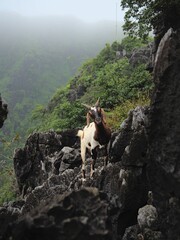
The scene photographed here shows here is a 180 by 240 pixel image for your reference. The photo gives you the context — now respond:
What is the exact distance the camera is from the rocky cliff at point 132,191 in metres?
6.01

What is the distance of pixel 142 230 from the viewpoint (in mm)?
10148

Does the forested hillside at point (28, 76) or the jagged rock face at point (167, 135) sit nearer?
the jagged rock face at point (167, 135)

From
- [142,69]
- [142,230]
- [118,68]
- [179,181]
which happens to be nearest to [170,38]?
[179,181]

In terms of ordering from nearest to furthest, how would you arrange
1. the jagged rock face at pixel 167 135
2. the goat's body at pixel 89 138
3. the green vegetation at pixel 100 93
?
the jagged rock face at pixel 167 135 < the goat's body at pixel 89 138 < the green vegetation at pixel 100 93

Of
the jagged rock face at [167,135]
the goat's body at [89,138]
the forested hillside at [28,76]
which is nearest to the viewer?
the jagged rock face at [167,135]

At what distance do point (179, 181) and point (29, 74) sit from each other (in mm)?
151902

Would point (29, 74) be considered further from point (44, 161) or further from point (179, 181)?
point (179, 181)

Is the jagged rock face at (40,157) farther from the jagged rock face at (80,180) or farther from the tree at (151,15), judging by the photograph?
the tree at (151,15)

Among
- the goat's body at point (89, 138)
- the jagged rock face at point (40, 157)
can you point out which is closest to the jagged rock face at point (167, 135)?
the goat's body at point (89, 138)

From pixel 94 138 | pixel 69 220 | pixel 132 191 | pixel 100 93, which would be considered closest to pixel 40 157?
pixel 94 138

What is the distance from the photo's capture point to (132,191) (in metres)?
11.1

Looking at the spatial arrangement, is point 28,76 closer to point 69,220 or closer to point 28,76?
point 28,76

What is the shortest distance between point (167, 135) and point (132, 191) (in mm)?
2895

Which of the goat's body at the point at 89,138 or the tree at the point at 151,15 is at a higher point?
the tree at the point at 151,15
